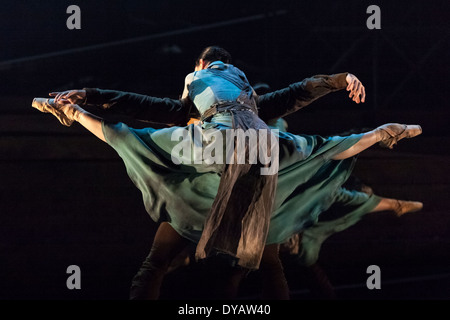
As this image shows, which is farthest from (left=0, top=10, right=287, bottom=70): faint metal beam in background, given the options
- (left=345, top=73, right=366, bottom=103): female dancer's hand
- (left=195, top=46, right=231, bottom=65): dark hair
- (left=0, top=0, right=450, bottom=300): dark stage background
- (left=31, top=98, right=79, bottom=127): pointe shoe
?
(left=345, top=73, right=366, bottom=103): female dancer's hand

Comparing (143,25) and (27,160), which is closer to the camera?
(27,160)

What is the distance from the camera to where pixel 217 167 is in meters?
2.66

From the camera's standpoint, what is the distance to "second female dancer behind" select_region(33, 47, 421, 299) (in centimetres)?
267

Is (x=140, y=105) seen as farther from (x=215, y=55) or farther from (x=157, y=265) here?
(x=157, y=265)

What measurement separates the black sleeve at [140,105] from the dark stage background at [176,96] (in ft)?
3.22

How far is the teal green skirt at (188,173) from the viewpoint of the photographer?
274 centimetres

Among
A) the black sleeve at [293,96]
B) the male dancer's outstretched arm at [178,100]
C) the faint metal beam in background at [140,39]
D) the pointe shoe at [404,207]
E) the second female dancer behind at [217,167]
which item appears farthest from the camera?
the faint metal beam in background at [140,39]

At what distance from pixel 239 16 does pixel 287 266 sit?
69.3 inches

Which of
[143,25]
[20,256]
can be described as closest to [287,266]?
[20,256]

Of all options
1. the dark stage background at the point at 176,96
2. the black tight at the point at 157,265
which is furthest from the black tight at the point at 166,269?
the dark stage background at the point at 176,96

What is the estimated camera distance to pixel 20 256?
3564mm

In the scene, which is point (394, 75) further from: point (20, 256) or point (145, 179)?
point (20, 256)

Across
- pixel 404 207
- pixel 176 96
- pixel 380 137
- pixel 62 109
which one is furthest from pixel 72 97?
pixel 404 207

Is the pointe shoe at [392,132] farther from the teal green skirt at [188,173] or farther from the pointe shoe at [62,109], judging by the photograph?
the pointe shoe at [62,109]
